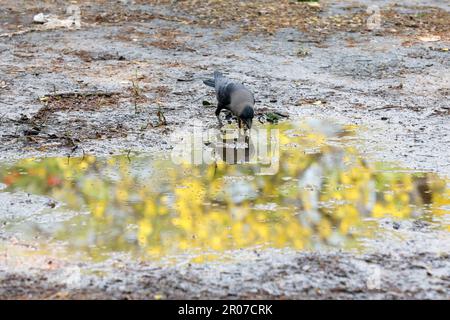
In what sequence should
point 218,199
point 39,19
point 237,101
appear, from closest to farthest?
point 218,199 < point 237,101 < point 39,19

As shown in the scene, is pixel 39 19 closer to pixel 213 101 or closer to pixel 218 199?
pixel 213 101

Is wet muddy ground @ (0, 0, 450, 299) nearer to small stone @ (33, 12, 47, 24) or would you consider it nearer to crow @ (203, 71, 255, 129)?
small stone @ (33, 12, 47, 24)

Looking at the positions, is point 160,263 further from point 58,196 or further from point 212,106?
point 212,106

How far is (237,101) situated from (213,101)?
1.16 metres

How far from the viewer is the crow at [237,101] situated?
6.58 metres

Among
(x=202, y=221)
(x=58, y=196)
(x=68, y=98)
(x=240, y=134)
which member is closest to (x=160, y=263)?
(x=202, y=221)

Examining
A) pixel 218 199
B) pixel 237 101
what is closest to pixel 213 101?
pixel 237 101

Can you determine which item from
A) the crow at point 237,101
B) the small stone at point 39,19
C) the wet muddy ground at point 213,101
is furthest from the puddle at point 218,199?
the small stone at point 39,19

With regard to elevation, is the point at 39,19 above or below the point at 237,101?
below

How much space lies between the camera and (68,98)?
784 centimetres

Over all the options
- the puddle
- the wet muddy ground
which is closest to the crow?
the puddle

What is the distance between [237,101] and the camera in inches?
262

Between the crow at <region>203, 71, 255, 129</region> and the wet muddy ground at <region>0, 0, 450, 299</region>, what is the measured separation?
0.36 metres

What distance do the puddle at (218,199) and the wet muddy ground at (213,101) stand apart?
11 cm
